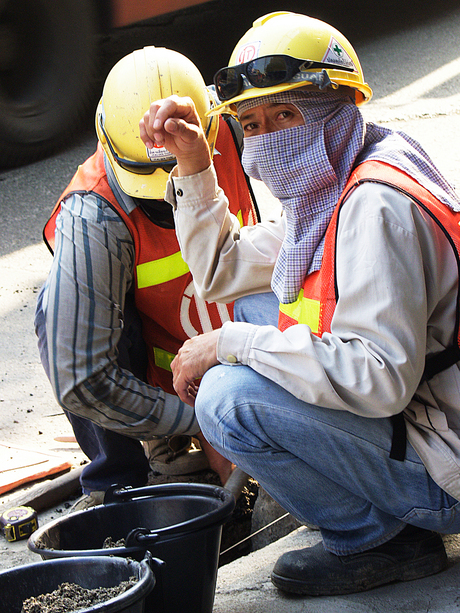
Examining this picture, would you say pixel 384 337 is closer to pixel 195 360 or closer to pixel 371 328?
pixel 371 328

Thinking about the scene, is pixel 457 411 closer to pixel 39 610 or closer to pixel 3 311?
pixel 39 610

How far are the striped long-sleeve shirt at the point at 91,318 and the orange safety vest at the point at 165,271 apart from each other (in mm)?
51

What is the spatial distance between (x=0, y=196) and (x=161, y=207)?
3.62 m

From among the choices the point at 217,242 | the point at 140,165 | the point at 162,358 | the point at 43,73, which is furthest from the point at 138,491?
the point at 43,73

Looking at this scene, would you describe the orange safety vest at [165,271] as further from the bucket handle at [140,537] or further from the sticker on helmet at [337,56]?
the bucket handle at [140,537]

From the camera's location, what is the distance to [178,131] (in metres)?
1.99

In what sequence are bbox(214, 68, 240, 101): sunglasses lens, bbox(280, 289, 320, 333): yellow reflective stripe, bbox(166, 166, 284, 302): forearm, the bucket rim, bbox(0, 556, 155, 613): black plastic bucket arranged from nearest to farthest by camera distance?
bbox(0, 556, 155, 613): black plastic bucket
the bucket rim
bbox(280, 289, 320, 333): yellow reflective stripe
bbox(214, 68, 240, 101): sunglasses lens
bbox(166, 166, 284, 302): forearm

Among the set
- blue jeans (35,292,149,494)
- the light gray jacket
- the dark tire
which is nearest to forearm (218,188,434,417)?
the light gray jacket

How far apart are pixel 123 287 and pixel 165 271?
0.58 ft

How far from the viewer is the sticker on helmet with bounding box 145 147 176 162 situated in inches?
96.7

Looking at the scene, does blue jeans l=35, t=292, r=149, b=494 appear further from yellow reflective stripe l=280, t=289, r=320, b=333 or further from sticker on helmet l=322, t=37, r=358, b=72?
sticker on helmet l=322, t=37, r=358, b=72

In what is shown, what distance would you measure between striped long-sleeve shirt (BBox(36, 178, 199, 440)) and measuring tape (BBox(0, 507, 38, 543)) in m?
0.48

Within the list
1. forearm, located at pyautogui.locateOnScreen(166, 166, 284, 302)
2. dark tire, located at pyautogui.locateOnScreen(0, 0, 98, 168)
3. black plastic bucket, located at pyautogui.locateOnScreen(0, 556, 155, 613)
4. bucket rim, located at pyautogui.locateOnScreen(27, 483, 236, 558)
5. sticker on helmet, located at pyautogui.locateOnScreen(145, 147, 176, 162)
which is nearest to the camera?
black plastic bucket, located at pyautogui.locateOnScreen(0, 556, 155, 613)

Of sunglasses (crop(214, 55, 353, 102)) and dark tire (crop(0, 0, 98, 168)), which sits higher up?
sunglasses (crop(214, 55, 353, 102))
